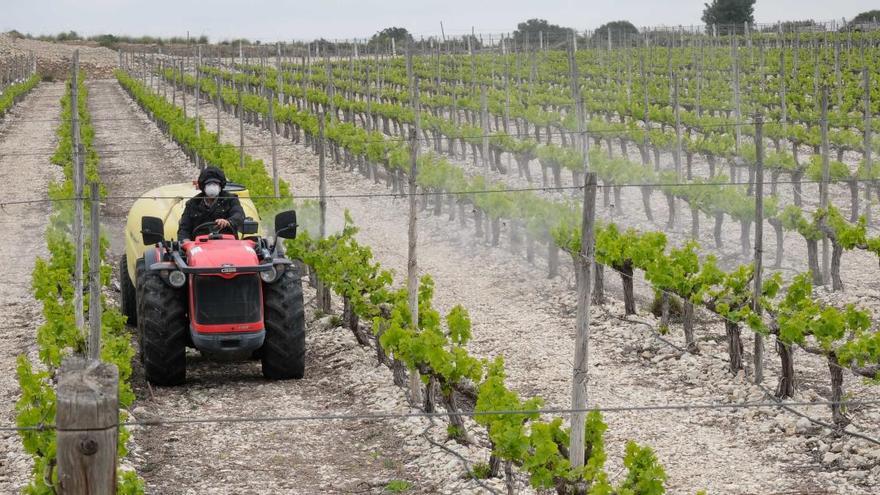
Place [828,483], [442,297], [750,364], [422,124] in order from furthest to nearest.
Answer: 1. [422,124]
2. [442,297]
3. [750,364]
4. [828,483]

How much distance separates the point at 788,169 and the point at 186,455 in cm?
1686

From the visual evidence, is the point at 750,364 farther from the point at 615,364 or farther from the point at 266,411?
the point at 266,411

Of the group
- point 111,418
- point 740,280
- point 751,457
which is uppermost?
point 111,418

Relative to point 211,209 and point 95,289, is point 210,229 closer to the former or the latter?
point 211,209

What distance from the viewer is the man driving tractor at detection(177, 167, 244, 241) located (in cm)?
1244

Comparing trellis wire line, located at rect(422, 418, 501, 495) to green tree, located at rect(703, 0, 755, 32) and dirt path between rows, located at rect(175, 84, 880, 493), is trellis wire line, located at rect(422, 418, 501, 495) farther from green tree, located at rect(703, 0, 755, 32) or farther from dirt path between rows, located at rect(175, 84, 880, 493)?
green tree, located at rect(703, 0, 755, 32)

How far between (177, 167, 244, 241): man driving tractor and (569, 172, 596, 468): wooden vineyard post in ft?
14.6

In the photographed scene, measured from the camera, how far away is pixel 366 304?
14117mm

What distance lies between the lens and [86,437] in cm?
428

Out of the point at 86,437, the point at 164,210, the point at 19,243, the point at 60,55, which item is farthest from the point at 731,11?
the point at 86,437

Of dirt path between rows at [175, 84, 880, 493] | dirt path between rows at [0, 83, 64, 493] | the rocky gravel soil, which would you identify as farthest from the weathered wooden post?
the rocky gravel soil

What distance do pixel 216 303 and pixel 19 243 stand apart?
40.2 ft

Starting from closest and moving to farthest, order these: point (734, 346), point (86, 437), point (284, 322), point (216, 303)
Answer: point (86, 437) → point (216, 303) → point (284, 322) → point (734, 346)

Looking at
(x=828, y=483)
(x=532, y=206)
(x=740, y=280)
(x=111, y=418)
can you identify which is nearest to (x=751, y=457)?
(x=828, y=483)
